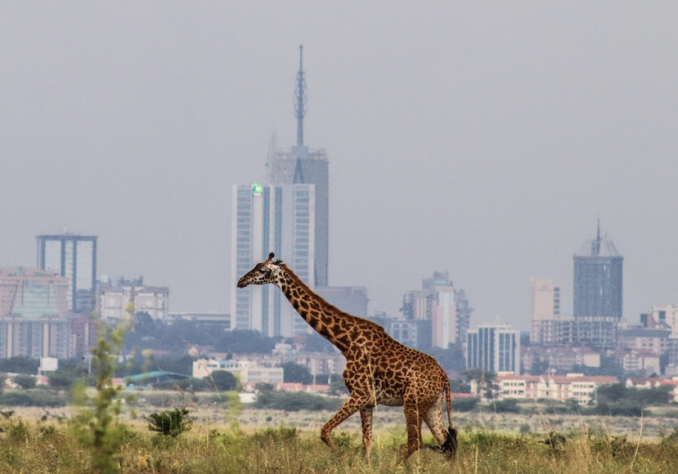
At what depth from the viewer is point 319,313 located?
13.6 metres

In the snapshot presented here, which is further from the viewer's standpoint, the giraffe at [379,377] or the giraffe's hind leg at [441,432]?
the giraffe's hind leg at [441,432]

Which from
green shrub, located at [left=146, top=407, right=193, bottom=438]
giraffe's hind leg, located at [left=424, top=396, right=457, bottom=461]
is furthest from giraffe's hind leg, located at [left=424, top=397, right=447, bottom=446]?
green shrub, located at [left=146, top=407, right=193, bottom=438]

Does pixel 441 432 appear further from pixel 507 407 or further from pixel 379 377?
pixel 507 407

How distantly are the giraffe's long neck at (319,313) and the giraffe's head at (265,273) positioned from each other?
2.5 inches

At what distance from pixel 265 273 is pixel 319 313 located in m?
0.78

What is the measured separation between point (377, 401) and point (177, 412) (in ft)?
17.8

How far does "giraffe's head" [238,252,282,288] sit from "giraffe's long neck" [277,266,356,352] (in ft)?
0.21

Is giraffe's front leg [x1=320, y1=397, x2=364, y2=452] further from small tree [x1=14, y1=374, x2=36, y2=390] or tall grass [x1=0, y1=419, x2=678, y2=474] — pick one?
small tree [x1=14, y1=374, x2=36, y2=390]

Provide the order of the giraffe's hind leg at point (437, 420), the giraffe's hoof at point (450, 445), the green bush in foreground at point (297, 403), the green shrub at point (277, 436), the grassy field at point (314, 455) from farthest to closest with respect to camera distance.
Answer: the green bush in foreground at point (297, 403) < the green shrub at point (277, 436) < the giraffe's hoof at point (450, 445) < the giraffe's hind leg at point (437, 420) < the grassy field at point (314, 455)

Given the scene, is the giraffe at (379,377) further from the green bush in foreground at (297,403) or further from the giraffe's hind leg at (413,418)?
the green bush in foreground at (297,403)

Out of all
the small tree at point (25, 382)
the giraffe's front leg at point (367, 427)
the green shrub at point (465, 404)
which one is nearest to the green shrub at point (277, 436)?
the giraffe's front leg at point (367, 427)

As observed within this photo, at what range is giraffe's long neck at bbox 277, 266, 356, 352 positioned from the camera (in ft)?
43.7

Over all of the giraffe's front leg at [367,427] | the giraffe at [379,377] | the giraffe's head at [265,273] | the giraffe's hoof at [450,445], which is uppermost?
the giraffe's head at [265,273]

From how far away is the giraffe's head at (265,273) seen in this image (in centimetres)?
1354
